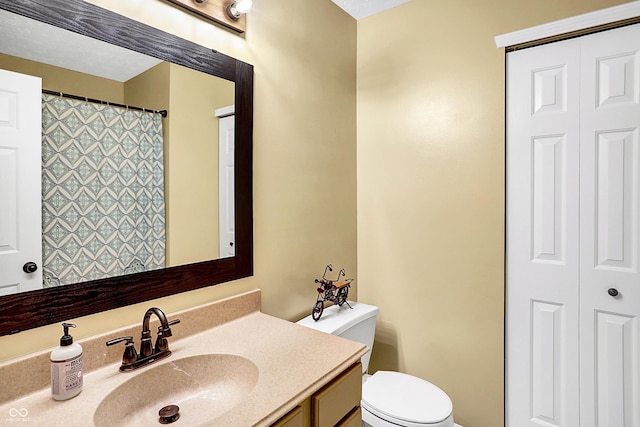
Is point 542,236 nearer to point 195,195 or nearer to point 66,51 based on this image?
point 195,195

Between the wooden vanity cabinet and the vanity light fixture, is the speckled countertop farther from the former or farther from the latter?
the vanity light fixture

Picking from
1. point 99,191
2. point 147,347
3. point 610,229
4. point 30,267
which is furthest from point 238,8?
point 610,229

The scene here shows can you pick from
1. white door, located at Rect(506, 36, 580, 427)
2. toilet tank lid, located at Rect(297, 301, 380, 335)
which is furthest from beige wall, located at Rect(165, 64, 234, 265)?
white door, located at Rect(506, 36, 580, 427)

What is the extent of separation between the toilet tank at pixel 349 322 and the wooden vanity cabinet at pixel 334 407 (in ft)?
1.40

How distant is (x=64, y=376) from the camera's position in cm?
83

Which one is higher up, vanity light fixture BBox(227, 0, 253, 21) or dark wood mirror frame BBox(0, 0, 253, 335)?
vanity light fixture BBox(227, 0, 253, 21)

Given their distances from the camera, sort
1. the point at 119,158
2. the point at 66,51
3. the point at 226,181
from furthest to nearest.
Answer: the point at 226,181
the point at 119,158
the point at 66,51

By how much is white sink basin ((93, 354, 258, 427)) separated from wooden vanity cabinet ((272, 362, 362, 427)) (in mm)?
177

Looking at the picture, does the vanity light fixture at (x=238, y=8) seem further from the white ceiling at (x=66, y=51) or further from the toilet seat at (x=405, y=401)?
the toilet seat at (x=405, y=401)

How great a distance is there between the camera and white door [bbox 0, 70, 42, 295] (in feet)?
2.75

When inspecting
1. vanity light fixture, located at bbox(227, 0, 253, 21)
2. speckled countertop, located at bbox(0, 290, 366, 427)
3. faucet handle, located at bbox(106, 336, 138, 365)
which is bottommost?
speckled countertop, located at bbox(0, 290, 366, 427)

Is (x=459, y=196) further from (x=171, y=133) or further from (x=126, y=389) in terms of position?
(x=126, y=389)

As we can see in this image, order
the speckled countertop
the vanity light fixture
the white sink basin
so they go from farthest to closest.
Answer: the vanity light fixture → the white sink basin → the speckled countertop

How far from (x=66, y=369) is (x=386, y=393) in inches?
50.6
